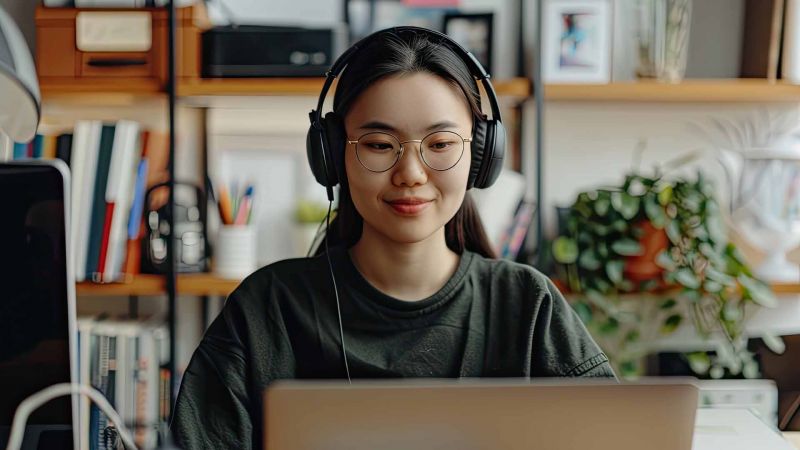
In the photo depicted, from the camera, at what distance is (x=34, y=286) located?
84cm

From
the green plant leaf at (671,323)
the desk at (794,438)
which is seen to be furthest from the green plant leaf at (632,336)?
the desk at (794,438)

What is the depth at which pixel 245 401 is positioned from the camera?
106 cm

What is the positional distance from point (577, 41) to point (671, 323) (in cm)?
68

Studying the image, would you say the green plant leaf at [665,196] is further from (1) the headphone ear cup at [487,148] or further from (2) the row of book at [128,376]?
(2) the row of book at [128,376]

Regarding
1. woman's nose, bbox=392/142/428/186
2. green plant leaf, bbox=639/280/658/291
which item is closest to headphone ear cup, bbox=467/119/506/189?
woman's nose, bbox=392/142/428/186

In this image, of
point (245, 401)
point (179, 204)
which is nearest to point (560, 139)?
point (179, 204)

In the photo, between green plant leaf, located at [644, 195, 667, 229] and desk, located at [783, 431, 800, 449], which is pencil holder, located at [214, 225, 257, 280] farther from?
desk, located at [783, 431, 800, 449]

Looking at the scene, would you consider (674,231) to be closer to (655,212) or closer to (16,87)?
(655,212)

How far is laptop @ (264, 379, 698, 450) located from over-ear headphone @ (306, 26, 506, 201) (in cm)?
50

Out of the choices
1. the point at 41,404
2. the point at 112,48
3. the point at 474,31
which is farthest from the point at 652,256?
the point at 41,404

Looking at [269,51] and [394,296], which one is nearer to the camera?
[394,296]

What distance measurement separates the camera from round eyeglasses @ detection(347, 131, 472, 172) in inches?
41.3

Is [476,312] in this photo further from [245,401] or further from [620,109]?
[620,109]

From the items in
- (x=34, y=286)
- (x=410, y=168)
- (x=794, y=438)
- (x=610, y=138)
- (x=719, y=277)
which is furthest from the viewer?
(x=610, y=138)
